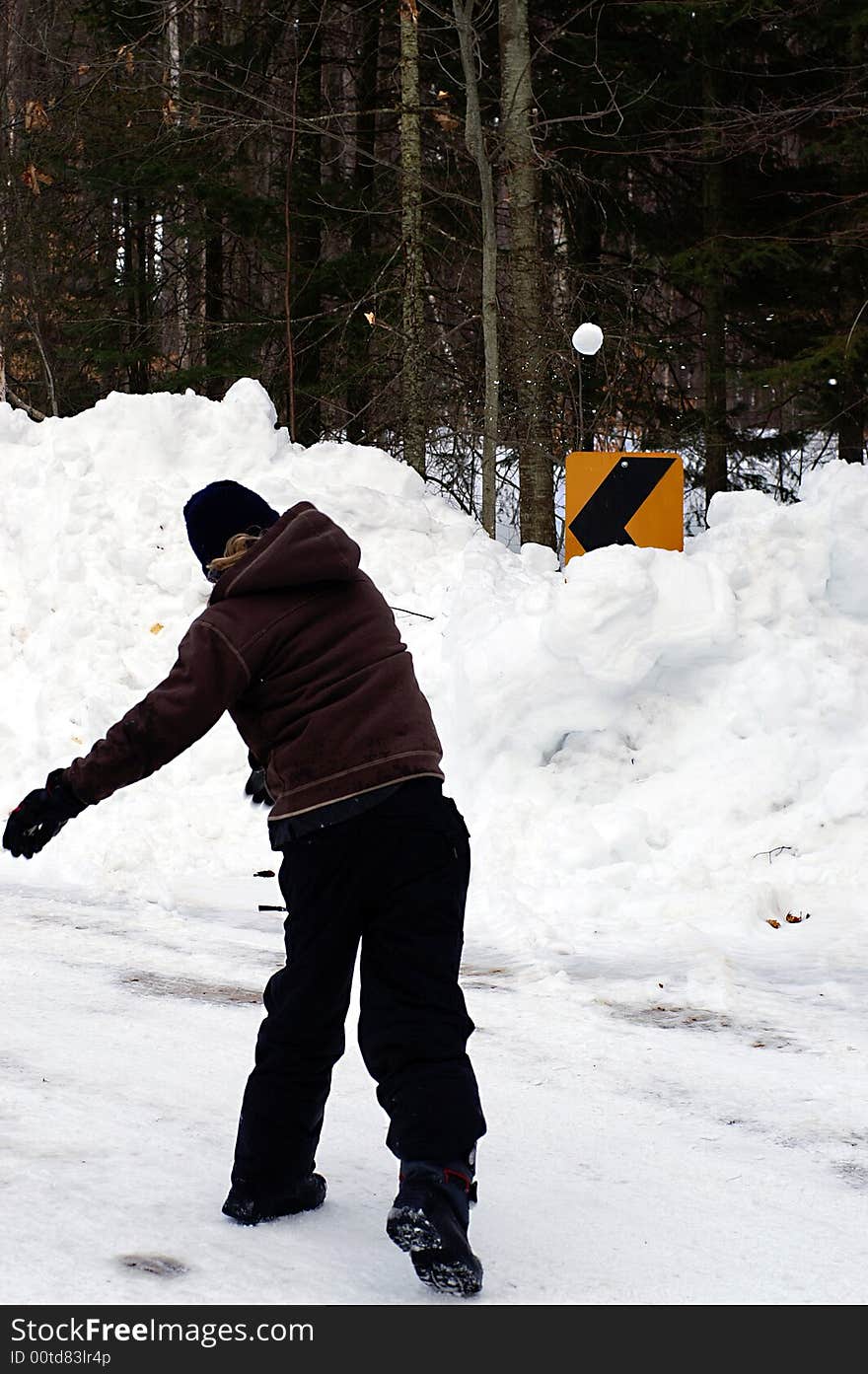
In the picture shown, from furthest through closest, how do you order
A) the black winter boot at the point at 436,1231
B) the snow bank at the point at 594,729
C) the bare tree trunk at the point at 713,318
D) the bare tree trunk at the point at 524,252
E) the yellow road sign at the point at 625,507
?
the bare tree trunk at the point at 713,318 → the bare tree trunk at the point at 524,252 → the yellow road sign at the point at 625,507 → the snow bank at the point at 594,729 → the black winter boot at the point at 436,1231

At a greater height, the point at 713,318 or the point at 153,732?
the point at 713,318

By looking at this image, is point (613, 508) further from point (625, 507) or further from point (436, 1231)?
point (436, 1231)

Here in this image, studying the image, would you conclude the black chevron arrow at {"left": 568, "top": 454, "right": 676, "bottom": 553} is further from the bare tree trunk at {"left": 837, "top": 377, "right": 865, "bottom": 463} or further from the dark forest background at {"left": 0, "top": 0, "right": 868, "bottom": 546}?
the bare tree trunk at {"left": 837, "top": 377, "right": 865, "bottom": 463}

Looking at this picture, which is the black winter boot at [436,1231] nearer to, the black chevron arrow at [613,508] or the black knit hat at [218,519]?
the black knit hat at [218,519]

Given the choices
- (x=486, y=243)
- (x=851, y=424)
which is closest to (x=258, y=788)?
(x=486, y=243)

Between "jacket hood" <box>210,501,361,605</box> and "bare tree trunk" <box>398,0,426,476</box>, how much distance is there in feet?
32.6

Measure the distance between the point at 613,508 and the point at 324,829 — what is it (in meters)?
5.03

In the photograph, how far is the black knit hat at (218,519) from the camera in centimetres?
319

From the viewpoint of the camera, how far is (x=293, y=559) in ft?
9.70

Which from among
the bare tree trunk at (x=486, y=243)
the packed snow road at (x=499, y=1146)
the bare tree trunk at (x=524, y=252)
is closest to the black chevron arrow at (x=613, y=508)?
the packed snow road at (x=499, y=1146)

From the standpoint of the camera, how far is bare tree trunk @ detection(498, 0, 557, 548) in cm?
1134
